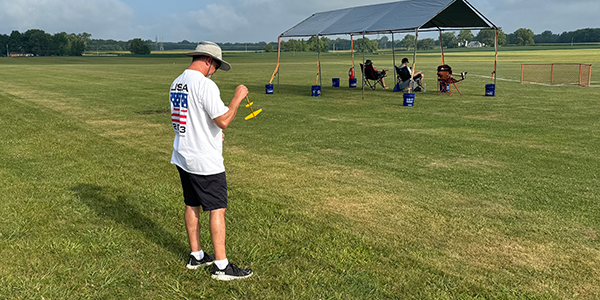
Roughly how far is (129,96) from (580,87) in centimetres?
1818

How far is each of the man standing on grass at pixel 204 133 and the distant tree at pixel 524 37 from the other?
174898 mm

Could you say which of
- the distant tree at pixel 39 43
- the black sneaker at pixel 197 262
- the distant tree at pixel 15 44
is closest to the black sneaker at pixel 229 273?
the black sneaker at pixel 197 262

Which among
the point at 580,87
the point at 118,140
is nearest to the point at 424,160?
the point at 118,140

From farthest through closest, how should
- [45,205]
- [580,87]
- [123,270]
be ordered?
[580,87], [45,205], [123,270]

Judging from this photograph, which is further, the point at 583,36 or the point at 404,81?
the point at 583,36

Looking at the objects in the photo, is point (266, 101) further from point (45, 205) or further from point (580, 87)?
point (580, 87)

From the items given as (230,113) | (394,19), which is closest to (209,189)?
(230,113)

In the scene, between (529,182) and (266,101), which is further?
(266,101)

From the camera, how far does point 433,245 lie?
446 centimetres

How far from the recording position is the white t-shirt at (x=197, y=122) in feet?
11.4

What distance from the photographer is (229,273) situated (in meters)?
3.81

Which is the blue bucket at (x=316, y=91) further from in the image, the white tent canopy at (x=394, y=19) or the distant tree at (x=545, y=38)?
the distant tree at (x=545, y=38)

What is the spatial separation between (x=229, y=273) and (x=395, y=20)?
1564 cm

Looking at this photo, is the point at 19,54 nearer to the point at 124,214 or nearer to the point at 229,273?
the point at 124,214
